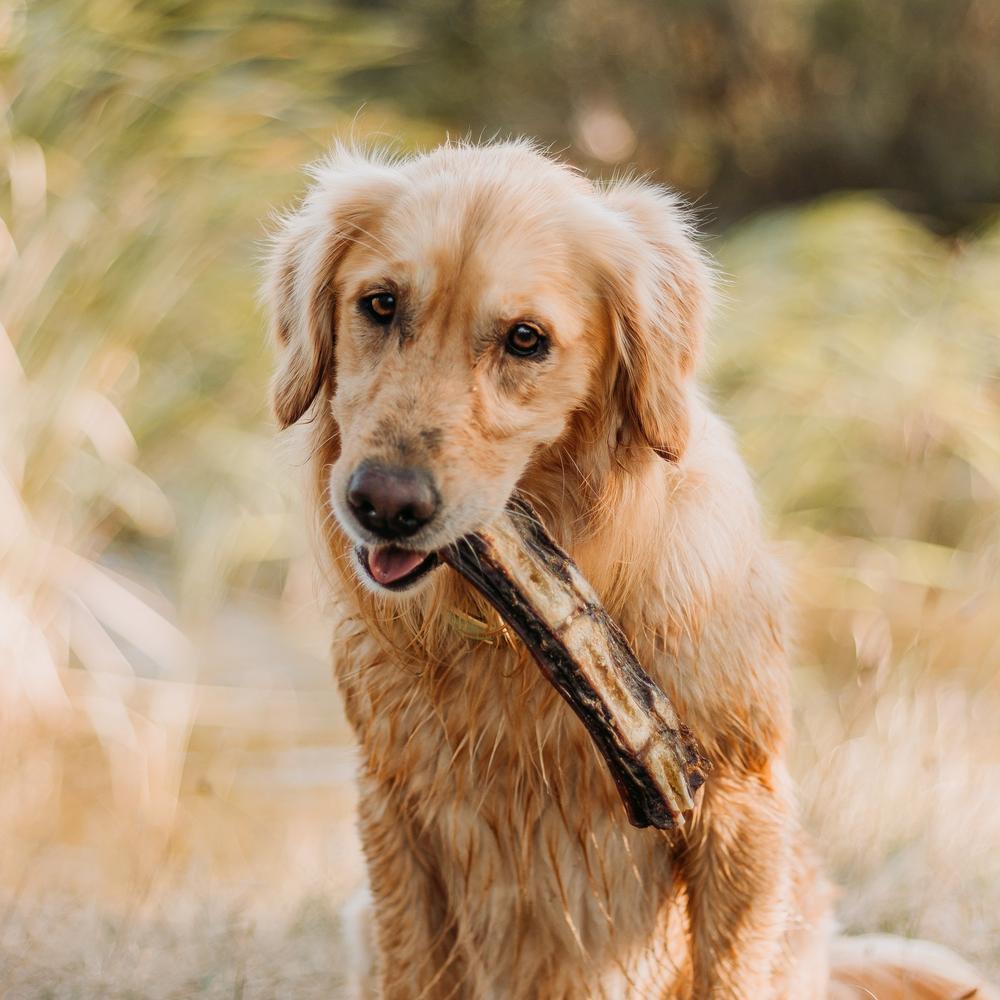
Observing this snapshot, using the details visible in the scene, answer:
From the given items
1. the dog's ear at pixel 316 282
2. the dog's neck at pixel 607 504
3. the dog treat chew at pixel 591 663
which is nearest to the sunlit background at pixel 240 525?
the dog's ear at pixel 316 282

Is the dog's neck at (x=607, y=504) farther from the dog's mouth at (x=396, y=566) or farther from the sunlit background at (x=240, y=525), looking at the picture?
the sunlit background at (x=240, y=525)

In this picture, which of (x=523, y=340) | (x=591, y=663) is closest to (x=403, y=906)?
(x=591, y=663)

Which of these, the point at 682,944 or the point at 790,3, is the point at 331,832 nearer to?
the point at 682,944

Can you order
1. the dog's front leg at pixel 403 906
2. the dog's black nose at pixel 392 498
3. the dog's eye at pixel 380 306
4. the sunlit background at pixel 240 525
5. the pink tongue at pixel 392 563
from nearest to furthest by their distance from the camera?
the dog's black nose at pixel 392 498
the pink tongue at pixel 392 563
the dog's eye at pixel 380 306
the dog's front leg at pixel 403 906
the sunlit background at pixel 240 525

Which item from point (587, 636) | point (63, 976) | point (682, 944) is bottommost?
point (63, 976)

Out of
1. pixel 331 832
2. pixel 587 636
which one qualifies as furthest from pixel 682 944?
pixel 331 832

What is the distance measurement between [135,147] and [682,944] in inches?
173

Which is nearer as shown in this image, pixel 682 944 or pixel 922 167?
pixel 682 944

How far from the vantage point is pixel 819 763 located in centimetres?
419

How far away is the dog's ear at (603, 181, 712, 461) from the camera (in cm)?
229

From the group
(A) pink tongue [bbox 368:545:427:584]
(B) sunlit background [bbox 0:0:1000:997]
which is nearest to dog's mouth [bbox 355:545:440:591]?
(A) pink tongue [bbox 368:545:427:584]

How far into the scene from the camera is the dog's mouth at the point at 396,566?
7.02 ft

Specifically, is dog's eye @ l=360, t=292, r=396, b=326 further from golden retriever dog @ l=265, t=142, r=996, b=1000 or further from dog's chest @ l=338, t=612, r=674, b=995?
dog's chest @ l=338, t=612, r=674, b=995

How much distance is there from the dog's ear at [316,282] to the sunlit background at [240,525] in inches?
15.1
